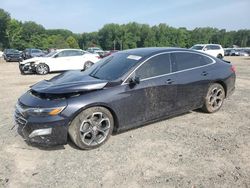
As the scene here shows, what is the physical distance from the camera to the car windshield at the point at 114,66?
5.54m

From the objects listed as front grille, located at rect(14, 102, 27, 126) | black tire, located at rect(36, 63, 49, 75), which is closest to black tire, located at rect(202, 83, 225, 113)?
front grille, located at rect(14, 102, 27, 126)

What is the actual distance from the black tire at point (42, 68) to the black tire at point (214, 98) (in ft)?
40.2

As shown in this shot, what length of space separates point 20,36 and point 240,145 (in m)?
102

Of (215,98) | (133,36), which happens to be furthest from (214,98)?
(133,36)

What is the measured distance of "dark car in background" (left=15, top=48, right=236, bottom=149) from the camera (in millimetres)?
4727

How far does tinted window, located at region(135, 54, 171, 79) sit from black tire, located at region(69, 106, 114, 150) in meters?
1.02

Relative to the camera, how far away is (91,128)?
5.00m

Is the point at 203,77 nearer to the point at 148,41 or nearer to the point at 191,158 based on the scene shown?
the point at 191,158

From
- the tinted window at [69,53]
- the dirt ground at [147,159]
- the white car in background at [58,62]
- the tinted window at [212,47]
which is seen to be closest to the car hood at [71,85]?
the dirt ground at [147,159]

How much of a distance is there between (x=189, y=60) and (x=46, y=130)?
339cm

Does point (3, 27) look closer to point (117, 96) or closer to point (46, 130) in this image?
point (117, 96)

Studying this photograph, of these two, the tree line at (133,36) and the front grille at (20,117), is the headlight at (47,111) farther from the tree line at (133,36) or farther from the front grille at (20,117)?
the tree line at (133,36)

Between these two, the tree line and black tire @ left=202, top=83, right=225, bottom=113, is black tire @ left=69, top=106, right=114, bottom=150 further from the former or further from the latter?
the tree line

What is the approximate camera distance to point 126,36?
379 feet
